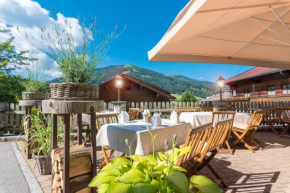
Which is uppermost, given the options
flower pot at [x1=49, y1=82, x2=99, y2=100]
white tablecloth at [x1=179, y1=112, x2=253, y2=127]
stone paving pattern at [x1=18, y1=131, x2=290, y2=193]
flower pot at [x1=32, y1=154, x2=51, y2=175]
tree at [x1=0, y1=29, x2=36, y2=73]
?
tree at [x1=0, y1=29, x2=36, y2=73]

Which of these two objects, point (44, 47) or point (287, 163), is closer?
point (44, 47)

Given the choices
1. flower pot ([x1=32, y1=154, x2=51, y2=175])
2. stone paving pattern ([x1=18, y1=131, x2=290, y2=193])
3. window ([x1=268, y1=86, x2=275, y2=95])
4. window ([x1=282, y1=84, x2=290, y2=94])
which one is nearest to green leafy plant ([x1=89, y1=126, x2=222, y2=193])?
stone paving pattern ([x1=18, y1=131, x2=290, y2=193])

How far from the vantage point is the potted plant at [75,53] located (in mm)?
1562

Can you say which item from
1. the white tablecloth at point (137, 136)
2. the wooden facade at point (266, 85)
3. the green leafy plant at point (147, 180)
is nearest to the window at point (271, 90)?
the wooden facade at point (266, 85)

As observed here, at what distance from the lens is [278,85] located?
14508mm

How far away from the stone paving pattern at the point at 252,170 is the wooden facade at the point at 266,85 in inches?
436

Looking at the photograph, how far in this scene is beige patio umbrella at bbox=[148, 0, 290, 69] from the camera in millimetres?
2322

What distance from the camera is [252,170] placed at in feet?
9.18

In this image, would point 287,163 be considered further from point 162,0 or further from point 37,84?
point 162,0

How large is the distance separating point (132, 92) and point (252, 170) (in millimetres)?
14662

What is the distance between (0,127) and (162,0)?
Answer: 158 feet

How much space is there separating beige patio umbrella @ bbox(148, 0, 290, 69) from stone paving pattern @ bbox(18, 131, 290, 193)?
209 centimetres

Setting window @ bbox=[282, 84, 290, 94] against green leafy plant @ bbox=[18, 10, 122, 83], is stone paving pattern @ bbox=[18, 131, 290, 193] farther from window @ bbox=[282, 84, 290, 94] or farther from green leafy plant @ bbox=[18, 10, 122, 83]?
window @ bbox=[282, 84, 290, 94]

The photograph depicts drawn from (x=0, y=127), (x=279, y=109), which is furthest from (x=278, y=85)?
(x=0, y=127)
